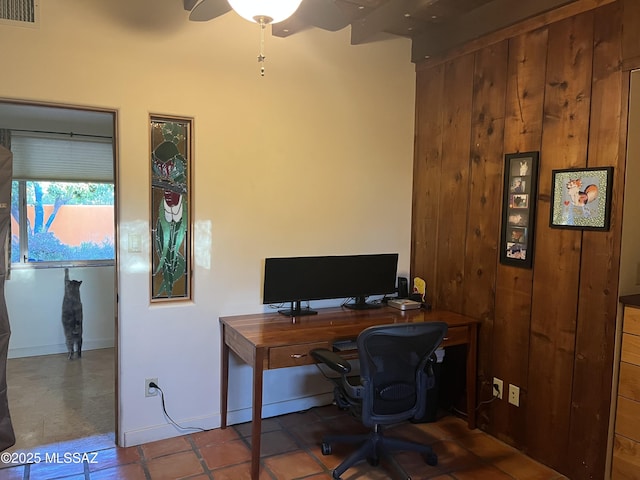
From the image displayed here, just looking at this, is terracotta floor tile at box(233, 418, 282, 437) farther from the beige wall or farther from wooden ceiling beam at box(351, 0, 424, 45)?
wooden ceiling beam at box(351, 0, 424, 45)

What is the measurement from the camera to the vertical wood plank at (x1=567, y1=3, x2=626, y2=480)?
89.6 inches

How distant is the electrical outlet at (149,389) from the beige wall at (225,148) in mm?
40

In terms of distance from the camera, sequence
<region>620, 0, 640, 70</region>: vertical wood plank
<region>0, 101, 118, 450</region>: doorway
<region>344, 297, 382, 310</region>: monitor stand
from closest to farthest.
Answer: <region>620, 0, 640, 70</region>: vertical wood plank
<region>344, 297, 382, 310</region>: monitor stand
<region>0, 101, 118, 450</region>: doorway

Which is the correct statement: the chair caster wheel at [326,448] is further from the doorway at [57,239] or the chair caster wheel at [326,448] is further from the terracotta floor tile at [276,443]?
the doorway at [57,239]

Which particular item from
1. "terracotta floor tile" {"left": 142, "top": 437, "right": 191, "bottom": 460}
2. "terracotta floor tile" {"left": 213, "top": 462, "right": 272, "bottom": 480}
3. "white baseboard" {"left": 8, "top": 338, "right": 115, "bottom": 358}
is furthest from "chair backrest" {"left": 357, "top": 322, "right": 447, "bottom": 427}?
"white baseboard" {"left": 8, "top": 338, "right": 115, "bottom": 358}

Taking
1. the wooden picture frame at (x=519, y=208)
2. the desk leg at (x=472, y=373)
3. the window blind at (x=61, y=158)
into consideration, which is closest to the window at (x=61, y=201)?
the window blind at (x=61, y=158)

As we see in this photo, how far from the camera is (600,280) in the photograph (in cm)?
236

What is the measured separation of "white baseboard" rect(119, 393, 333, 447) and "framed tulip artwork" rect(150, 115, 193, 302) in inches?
31.5

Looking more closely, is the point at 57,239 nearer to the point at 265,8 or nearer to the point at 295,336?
the point at 295,336

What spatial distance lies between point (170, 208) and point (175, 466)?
1.50 m

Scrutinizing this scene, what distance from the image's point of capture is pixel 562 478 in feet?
8.34

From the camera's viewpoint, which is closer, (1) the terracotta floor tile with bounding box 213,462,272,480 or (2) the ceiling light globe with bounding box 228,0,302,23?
(2) the ceiling light globe with bounding box 228,0,302,23

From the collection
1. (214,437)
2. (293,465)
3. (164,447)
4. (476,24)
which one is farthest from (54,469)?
(476,24)

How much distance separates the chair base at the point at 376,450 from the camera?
249cm
